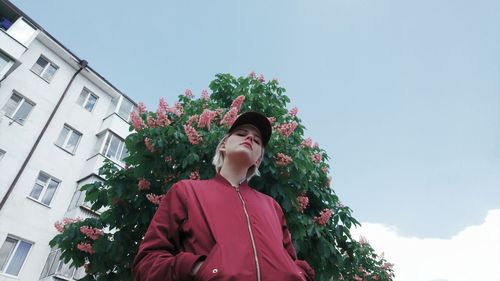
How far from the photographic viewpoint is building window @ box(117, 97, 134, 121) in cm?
1942

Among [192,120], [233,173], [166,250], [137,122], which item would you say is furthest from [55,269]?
[166,250]

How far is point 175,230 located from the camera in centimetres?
195

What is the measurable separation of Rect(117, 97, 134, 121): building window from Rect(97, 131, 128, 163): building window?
6.26 feet

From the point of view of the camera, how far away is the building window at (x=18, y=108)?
14.3 m

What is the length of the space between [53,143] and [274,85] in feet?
41.6

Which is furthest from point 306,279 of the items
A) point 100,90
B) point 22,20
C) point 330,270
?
point 100,90

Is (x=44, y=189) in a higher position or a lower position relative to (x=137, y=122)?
higher

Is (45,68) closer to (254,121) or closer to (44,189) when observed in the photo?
(44,189)

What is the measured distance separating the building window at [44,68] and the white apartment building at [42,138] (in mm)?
45

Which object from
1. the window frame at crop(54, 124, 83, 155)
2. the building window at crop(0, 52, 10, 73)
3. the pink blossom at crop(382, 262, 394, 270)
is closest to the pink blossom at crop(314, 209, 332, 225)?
the pink blossom at crop(382, 262, 394, 270)

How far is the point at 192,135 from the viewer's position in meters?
4.95

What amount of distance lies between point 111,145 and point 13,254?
22.1 feet

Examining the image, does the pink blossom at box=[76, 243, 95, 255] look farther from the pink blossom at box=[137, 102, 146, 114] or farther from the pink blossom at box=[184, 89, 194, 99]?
the pink blossom at box=[184, 89, 194, 99]

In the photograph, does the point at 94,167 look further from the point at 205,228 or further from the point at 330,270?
the point at 205,228
